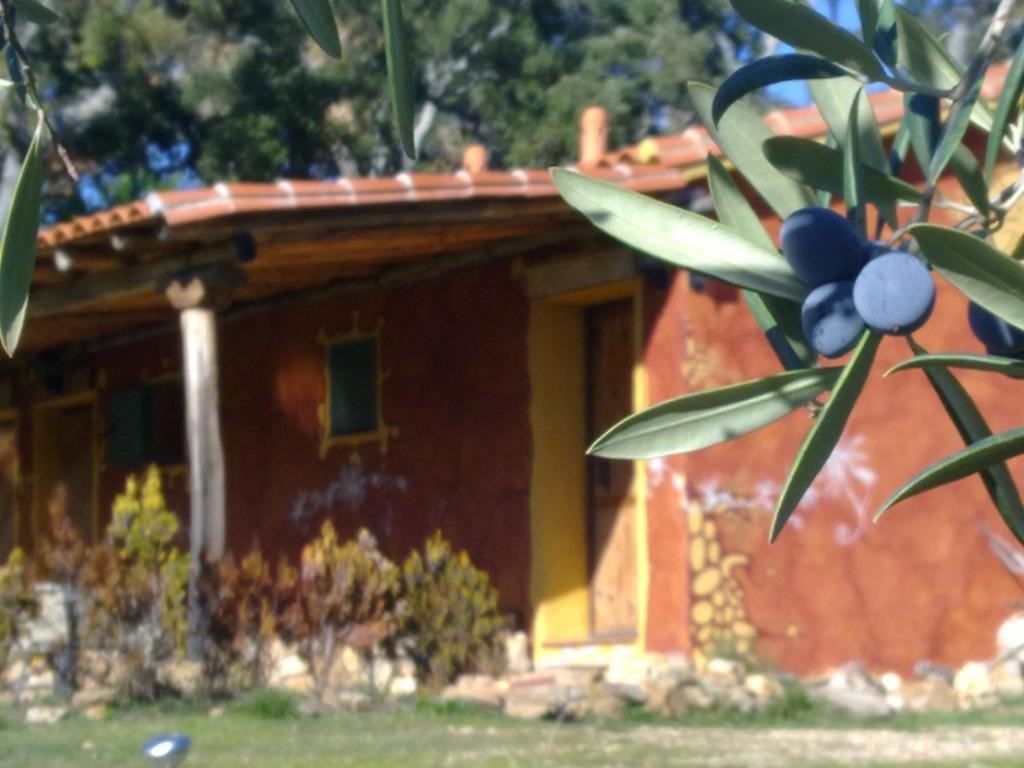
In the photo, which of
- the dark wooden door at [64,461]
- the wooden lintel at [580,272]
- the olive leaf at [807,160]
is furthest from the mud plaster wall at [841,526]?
the dark wooden door at [64,461]

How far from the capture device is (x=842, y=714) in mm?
7977

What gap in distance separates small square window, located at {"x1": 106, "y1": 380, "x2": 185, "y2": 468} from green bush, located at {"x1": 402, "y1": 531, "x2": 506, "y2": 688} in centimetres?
486

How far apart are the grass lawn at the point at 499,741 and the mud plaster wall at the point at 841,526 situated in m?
0.96

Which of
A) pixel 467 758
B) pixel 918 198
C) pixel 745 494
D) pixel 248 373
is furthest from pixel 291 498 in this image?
pixel 918 198

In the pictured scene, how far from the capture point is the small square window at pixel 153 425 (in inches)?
555

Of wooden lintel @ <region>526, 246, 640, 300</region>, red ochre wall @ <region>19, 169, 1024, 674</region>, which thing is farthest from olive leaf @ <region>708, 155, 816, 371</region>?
wooden lintel @ <region>526, 246, 640, 300</region>

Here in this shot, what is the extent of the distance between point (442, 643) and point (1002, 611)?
285 cm

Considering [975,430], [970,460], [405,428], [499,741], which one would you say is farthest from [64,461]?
[970,460]

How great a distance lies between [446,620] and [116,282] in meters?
2.80

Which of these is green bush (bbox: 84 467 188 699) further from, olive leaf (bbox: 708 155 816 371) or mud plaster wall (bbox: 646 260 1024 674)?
olive leaf (bbox: 708 155 816 371)

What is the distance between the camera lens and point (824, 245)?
1668 mm

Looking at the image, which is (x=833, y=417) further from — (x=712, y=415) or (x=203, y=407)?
(x=203, y=407)

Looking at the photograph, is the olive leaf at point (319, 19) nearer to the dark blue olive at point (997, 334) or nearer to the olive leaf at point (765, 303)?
the olive leaf at point (765, 303)

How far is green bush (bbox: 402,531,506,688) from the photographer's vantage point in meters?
9.22
